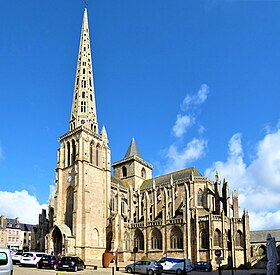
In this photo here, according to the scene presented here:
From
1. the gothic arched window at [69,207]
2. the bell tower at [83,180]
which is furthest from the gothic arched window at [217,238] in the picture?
the gothic arched window at [69,207]

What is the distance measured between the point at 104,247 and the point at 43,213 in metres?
14.4

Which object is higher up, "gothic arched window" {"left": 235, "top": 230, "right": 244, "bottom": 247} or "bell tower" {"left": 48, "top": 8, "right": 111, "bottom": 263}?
"bell tower" {"left": 48, "top": 8, "right": 111, "bottom": 263}

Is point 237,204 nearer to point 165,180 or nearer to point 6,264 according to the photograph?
point 165,180

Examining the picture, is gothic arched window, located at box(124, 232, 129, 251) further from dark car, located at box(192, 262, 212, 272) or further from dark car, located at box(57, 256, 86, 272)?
dark car, located at box(57, 256, 86, 272)

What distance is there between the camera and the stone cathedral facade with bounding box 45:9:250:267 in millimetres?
45625

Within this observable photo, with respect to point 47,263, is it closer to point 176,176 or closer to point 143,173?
point 176,176

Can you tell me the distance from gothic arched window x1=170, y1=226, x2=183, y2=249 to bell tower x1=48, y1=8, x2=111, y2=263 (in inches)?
395

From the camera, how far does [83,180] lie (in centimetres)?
4903

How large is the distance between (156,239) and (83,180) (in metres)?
Result: 13.8

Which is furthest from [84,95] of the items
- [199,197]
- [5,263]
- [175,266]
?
[5,263]

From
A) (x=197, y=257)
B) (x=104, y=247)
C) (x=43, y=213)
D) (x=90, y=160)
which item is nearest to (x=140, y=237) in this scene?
(x=104, y=247)

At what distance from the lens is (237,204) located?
4884cm

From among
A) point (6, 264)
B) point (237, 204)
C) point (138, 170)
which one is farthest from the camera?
point (138, 170)

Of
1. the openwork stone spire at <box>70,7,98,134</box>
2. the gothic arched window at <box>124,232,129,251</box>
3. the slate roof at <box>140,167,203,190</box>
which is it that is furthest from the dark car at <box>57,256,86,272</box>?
the slate roof at <box>140,167,203,190</box>
